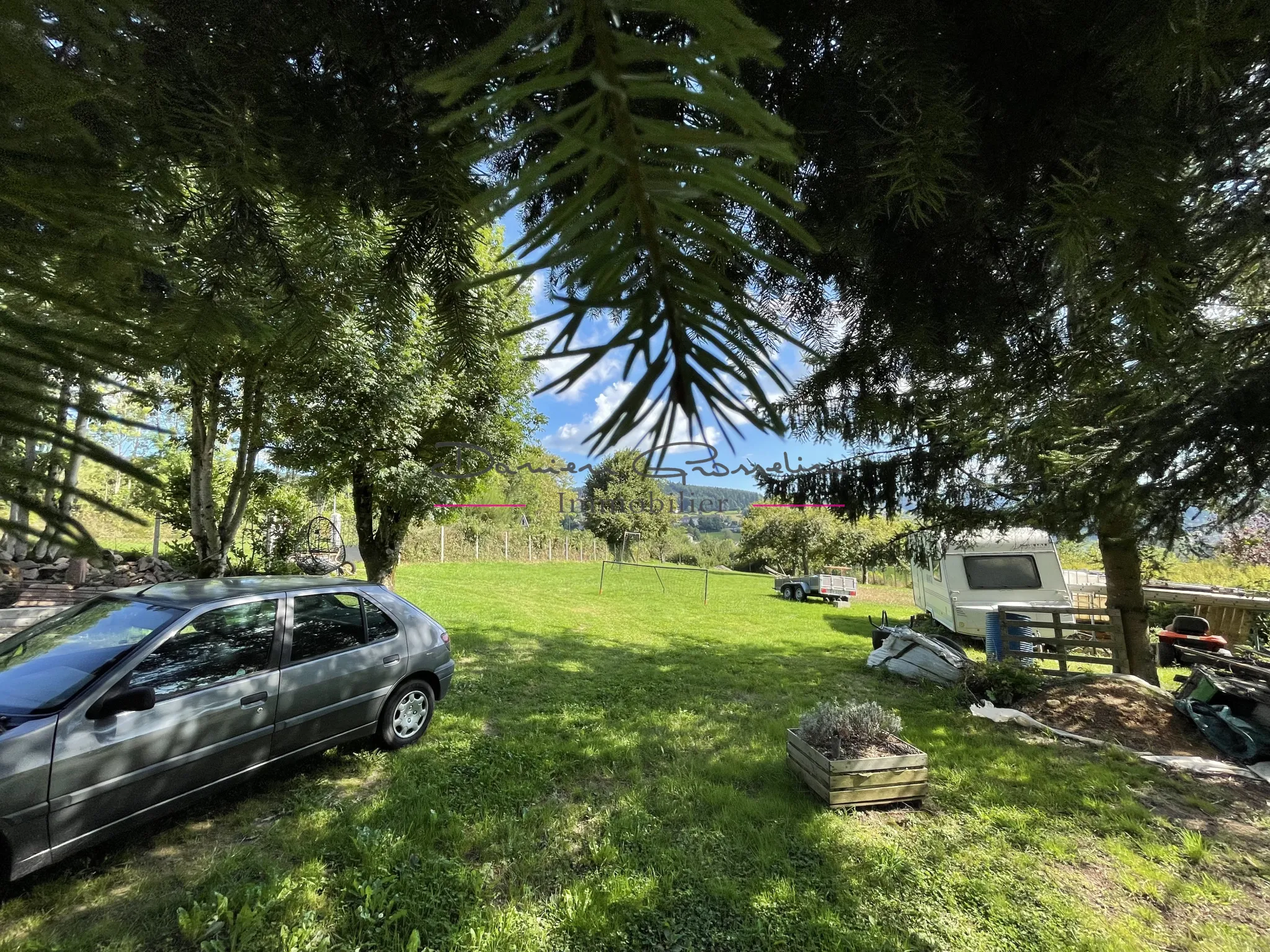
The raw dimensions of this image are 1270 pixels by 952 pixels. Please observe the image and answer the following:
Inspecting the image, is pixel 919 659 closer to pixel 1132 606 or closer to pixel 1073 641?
pixel 1073 641

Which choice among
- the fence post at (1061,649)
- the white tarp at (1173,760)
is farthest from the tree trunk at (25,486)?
the fence post at (1061,649)

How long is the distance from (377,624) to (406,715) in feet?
→ 2.63

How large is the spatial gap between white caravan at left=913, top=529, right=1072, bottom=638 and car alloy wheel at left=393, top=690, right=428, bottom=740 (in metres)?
9.71

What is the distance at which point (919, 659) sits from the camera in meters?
7.18

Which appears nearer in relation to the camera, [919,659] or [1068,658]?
[1068,658]

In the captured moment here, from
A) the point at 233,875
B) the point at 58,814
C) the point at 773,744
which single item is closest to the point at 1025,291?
the point at 233,875

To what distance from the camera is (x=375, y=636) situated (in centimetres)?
436

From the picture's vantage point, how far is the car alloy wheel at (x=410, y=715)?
14.5ft

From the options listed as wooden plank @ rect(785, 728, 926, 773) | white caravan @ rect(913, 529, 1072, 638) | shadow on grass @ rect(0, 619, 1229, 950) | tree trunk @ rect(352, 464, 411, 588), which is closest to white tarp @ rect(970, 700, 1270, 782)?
shadow on grass @ rect(0, 619, 1229, 950)

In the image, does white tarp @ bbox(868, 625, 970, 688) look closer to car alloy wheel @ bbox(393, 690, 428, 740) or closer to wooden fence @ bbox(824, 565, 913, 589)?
car alloy wheel @ bbox(393, 690, 428, 740)

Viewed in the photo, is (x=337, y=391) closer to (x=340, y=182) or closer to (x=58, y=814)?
(x=58, y=814)

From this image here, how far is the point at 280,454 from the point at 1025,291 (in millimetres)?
8214

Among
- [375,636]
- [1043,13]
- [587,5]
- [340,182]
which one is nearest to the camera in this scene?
[587,5]

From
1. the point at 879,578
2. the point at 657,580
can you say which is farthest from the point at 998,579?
the point at 879,578
